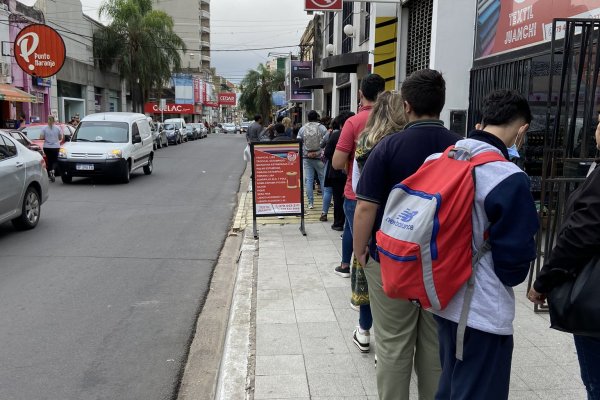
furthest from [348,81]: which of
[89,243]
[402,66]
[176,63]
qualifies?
[176,63]

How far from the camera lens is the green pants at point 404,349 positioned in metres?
2.79

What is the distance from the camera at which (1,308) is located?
507cm

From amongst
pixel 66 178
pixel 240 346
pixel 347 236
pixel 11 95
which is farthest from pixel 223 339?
pixel 11 95

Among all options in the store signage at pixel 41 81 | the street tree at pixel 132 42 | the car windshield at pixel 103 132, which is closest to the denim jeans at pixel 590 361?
the car windshield at pixel 103 132

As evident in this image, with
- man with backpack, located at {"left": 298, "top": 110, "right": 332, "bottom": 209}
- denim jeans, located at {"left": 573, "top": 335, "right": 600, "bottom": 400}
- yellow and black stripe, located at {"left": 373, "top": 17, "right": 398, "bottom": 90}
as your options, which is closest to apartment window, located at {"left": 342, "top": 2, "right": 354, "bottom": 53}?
yellow and black stripe, located at {"left": 373, "top": 17, "right": 398, "bottom": 90}

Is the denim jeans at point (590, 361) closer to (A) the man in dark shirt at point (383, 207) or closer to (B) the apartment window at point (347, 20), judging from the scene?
(A) the man in dark shirt at point (383, 207)

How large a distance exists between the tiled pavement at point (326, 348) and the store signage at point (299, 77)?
2458 centimetres

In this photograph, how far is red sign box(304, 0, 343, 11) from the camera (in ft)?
41.0

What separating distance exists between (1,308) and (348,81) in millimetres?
14164

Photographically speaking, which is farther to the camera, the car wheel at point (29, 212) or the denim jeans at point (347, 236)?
the car wheel at point (29, 212)

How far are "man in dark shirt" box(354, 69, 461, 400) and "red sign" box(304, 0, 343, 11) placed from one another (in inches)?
412

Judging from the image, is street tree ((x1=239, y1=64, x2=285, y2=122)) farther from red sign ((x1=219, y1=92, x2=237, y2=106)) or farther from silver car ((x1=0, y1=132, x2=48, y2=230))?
silver car ((x1=0, y1=132, x2=48, y2=230))

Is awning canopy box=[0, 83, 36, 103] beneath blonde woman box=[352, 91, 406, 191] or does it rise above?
above

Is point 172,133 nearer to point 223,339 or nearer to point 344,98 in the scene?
point 344,98
